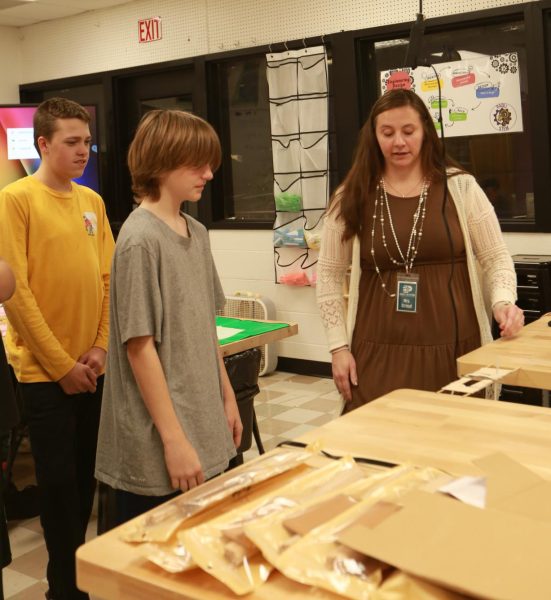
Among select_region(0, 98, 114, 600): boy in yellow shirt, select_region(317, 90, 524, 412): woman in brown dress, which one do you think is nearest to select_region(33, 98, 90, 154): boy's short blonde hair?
select_region(0, 98, 114, 600): boy in yellow shirt

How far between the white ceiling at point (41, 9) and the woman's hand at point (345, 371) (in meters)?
5.14

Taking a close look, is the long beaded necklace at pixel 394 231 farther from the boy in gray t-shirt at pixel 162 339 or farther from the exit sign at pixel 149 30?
the exit sign at pixel 149 30

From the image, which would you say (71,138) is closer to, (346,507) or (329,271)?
(329,271)

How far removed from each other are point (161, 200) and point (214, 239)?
15.0 ft

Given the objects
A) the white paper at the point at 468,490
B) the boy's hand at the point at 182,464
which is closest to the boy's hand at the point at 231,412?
the boy's hand at the point at 182,464

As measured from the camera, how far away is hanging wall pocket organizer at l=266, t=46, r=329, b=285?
5.51 metres

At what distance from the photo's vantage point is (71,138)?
242 centimetres

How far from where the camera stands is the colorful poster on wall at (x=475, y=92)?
4781 mm

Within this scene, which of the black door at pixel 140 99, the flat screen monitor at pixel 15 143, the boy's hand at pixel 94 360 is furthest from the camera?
the black door at pixel 140 99

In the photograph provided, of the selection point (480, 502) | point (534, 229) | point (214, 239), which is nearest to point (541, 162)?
point (534, 229)

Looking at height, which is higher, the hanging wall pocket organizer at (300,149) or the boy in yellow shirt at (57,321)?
the hanging wall pocket organizer at (300,149)

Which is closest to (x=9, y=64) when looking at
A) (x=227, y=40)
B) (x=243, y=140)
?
(x=227, y=40)

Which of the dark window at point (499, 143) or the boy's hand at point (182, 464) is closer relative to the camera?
the boy's hand at point (182, 464)

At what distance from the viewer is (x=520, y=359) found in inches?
81.4
